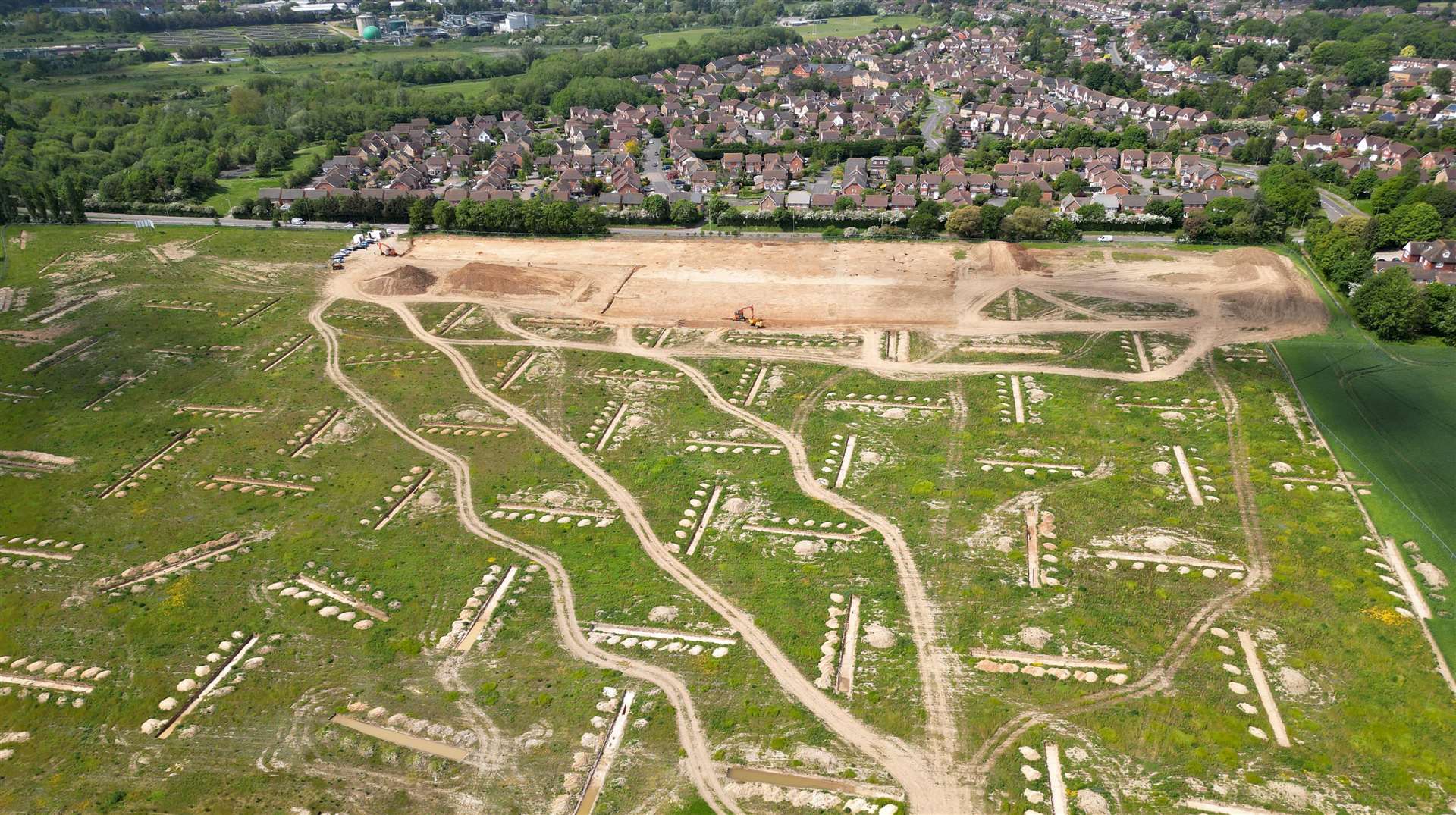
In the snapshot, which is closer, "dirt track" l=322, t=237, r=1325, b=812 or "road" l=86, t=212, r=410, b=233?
"dirt track" l=322, t=237, r=1325, b=812

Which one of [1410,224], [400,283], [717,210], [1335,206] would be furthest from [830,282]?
[1335,206]

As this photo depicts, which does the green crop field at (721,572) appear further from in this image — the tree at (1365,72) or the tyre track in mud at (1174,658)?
the tree at (1365,72)

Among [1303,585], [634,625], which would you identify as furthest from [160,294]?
[1303,585]

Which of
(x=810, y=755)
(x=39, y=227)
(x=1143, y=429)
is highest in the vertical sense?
(x=39, y=227)

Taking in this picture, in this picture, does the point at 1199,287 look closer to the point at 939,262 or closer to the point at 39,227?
the point at 939,262

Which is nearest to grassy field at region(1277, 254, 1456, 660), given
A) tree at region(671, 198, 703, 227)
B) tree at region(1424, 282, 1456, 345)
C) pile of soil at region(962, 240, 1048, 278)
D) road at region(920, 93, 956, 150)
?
tree at region(1424, 282, 1456, 345)

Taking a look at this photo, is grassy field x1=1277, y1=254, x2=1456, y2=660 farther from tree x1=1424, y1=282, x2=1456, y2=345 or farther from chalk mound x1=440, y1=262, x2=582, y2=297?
chalk mound x1=440, y1=262, x2=582, y2=297
